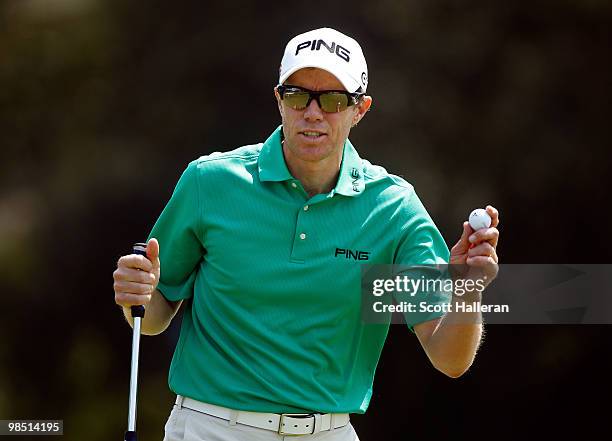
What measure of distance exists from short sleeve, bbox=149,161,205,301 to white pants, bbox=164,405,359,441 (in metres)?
0.40

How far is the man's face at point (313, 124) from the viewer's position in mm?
3795

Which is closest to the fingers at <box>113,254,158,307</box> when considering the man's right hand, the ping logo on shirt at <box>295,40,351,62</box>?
the man's right hand

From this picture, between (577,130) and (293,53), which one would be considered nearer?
(293,53)

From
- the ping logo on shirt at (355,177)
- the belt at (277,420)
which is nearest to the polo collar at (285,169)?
the ping logo on shirt at (355,177)

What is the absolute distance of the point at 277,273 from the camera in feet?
12.1

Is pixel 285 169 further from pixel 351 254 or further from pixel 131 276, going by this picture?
pixel 131 276

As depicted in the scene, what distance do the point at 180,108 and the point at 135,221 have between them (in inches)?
28.0

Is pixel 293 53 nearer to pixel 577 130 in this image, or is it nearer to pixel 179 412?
pixel 179 412

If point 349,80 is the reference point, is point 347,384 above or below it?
below

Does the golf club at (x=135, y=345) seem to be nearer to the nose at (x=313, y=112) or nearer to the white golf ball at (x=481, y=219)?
the nose at (x=313, y=112)

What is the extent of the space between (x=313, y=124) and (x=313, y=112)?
0.04 metres

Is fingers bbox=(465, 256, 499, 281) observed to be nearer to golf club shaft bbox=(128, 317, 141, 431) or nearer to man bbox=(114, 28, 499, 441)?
man bbox=(114, 28, 499, 441)

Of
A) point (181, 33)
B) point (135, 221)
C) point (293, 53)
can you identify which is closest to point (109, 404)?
point (135, 221)

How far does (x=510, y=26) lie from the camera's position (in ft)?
22.5
